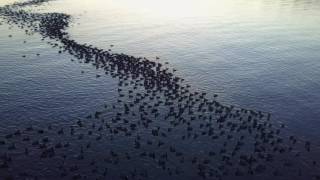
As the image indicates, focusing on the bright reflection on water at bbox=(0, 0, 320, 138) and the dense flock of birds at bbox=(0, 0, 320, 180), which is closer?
the dense flock of birds at bbox=(0, 0, 320, 180)

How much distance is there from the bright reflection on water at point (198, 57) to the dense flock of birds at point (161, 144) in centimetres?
419

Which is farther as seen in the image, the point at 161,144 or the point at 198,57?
the point at 198,57

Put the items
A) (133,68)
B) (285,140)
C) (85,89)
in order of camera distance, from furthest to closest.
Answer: (133,68), (85,89), (285,140)

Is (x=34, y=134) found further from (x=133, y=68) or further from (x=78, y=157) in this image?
(x=133, y=68)

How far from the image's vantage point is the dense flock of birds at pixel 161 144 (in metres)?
41.4

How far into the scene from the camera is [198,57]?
265 ft

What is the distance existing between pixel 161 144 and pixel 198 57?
37.6m

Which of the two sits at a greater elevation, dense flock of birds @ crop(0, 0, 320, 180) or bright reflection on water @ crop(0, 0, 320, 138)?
bright reflection on water @ crop(0, 0, 320, 138)

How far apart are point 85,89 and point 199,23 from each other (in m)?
59.4

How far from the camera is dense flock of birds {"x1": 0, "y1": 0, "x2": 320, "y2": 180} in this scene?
4144 cm

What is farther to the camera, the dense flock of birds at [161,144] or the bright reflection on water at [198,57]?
the bright reflection on water at [198,57]

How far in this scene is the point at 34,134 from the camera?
159 ft

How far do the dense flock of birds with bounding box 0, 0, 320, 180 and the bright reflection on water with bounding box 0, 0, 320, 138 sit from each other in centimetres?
419

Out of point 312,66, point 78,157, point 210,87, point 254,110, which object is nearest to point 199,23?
point 312,66
